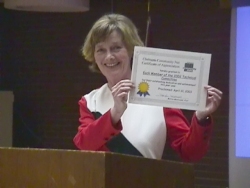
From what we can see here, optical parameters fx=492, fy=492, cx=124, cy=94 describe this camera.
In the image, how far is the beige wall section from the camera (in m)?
3.54

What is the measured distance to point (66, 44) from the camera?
3578 millimetres

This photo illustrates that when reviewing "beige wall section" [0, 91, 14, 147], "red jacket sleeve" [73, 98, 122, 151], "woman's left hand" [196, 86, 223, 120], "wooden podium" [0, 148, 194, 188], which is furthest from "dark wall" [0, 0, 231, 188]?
"wooden podium" [0, 148, 194, 188]

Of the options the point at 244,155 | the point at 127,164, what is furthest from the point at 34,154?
the point at 244,155

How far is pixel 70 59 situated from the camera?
140 inches

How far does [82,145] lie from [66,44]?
2.24 meters

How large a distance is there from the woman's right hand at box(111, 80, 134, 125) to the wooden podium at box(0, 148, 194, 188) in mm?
348

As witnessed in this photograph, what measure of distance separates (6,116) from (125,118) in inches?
87.5

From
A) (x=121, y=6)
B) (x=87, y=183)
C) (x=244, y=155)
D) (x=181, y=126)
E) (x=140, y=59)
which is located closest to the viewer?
(x=87, y=183)

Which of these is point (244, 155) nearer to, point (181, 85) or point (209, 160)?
point (209, 160)

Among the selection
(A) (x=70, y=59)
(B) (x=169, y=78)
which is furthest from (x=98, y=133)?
(A) (x=70, y=59)

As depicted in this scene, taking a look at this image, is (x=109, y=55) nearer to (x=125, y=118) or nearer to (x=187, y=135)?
(x=125, y=118)

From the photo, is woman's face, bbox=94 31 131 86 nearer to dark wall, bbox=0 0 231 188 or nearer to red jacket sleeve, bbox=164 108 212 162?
red jacket sleeve, bbox=164 108 212 162

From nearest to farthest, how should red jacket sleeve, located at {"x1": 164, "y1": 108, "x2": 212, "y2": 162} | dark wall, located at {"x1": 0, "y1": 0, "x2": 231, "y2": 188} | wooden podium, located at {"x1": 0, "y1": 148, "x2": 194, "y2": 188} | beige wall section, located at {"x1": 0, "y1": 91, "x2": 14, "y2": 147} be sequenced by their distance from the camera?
1. wooden podium, located at {"x1": 0, "y1": 148, "x2": 194, "y2": 188}
2. red jacket sleeve, located at {"x1": 164, "y1": 108, "x2": 212, "y2": 162}
3. dark wall, located at {"x1": 0, "y1": 0, "x2": 231, "y2": 188}
4. beige wall section, located at {"x1": 0, "y1": 91, "x2": 14, "y2": 147}

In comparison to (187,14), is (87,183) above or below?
below
